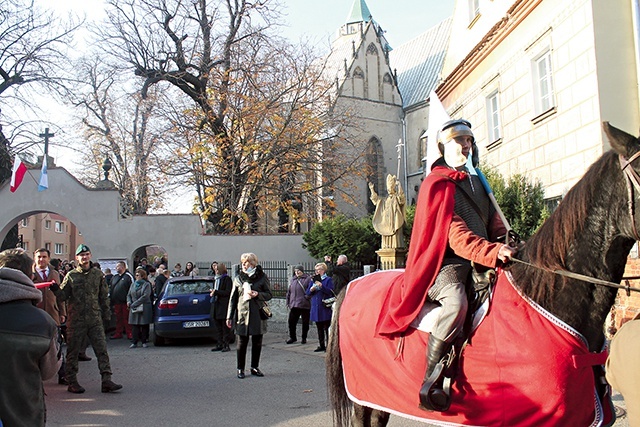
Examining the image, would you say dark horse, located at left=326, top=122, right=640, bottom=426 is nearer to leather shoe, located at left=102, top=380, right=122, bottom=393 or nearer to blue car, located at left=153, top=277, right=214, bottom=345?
leather shoe, located at left=102, top=380, right=122, bottom=393

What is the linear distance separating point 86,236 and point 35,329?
63.7 ft

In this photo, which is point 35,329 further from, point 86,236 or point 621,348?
point 86,236

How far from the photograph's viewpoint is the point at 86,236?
2177cm

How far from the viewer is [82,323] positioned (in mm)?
8383

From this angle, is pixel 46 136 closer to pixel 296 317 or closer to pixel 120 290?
pixel 120 290

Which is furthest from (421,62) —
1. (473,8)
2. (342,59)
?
(473,8)

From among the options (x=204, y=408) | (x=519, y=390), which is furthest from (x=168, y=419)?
(x=519, y=390)

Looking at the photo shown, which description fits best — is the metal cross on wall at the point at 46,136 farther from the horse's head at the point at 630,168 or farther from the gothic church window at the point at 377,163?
the gothic church window at the point at 377,163

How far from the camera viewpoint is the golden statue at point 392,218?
1527cm

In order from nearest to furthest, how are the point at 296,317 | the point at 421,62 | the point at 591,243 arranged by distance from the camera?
the point at 591,243 → the point at 296,317 → the point at 421,62

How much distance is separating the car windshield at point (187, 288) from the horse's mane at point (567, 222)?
37.6 ft

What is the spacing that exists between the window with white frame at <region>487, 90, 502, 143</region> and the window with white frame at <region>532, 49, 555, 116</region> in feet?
7.84

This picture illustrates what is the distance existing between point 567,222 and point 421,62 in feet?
163

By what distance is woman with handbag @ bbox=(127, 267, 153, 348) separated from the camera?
44.5 ft
